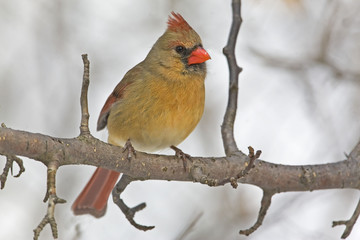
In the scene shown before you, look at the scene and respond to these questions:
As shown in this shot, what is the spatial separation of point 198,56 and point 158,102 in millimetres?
410

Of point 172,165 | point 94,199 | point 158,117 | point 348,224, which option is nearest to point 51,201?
point 172,165

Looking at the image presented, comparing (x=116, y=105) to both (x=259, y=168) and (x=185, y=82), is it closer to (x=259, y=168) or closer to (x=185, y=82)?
(x=185, y=82)

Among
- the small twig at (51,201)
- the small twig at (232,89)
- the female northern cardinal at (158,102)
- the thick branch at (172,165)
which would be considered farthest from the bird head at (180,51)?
the small twig at (51,201)

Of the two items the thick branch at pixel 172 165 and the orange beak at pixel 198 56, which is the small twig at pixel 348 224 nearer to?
the thick branch at pixel 172 165

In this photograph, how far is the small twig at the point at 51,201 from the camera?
166cm

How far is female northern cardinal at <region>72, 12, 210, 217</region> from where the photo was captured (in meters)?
3.04

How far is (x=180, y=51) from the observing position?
10.9 feet

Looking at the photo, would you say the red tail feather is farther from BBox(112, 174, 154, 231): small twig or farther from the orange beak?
the orange beak

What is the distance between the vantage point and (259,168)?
274 centimetres

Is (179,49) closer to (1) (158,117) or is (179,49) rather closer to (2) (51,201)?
(1) (158,117)

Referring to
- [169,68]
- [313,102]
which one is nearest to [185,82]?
[169,68]

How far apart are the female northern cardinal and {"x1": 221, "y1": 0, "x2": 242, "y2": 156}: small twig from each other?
16 centimetres

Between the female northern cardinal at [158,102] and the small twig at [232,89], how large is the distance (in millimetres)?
158

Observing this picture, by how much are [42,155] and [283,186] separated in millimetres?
1287
